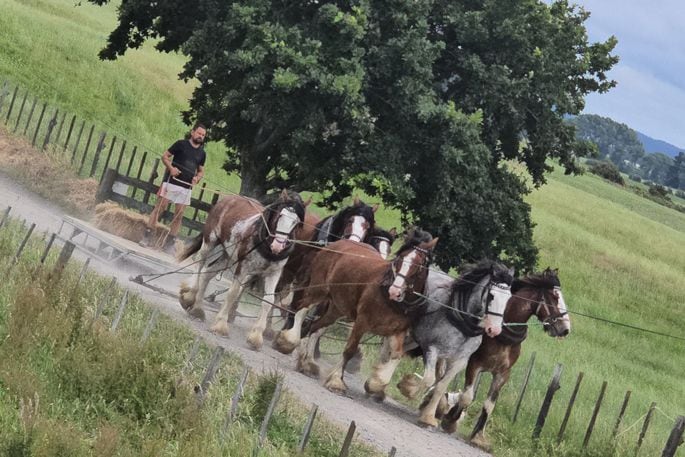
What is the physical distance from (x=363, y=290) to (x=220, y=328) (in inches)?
86.5

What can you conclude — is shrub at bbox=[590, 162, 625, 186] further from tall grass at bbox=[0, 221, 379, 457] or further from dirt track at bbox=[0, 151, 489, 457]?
tall grass at bbox=[0, 221, 379, 457]

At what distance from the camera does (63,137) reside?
2745cm

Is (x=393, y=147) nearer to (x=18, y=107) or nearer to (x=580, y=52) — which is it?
(x=580, y=52)

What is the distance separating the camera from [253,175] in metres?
22.9

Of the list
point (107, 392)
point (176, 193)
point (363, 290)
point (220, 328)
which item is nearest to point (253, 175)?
point (176, 193)

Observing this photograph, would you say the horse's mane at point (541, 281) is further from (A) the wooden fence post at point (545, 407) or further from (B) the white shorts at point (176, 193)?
(B) the white shorts at point (176, 193)

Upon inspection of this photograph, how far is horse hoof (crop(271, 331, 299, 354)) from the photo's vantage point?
14.2 meters

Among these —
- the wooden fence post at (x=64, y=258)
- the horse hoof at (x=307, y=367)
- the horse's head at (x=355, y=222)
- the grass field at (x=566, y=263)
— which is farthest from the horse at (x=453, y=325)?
the wooden fence post at (x=64, y=258)

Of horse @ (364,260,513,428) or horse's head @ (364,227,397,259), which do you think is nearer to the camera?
horse @ (364,260,513,428)

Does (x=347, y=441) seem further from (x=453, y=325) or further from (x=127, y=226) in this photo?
(x=127, y=226)

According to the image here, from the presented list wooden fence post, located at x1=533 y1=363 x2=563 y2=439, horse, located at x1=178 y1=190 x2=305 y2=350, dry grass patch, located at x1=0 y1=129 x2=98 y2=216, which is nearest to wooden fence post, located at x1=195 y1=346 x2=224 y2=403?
horse, located at x1=178 y1=190 x2=305 y2=350

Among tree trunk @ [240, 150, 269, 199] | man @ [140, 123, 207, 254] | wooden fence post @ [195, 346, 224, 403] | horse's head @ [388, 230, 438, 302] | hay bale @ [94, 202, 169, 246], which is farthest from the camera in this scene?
tree trunk @ [240, 150, 269, 199]

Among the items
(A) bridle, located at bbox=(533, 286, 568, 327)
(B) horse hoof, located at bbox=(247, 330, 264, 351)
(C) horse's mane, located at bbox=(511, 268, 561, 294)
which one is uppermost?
(C) horse's mane, located at bbox=(511, 268, 561, 294)

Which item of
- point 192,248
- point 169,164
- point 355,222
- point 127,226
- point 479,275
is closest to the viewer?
point 479,275
